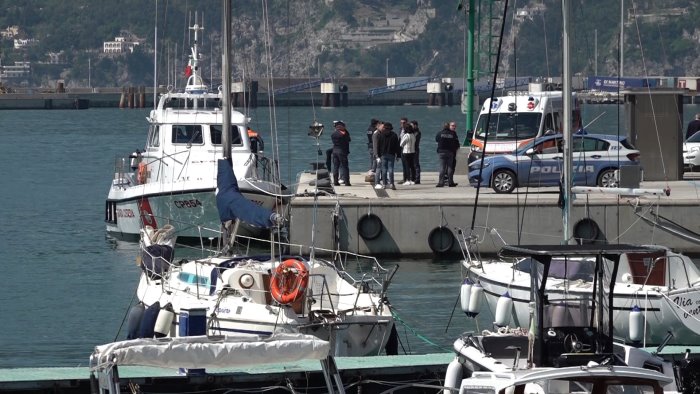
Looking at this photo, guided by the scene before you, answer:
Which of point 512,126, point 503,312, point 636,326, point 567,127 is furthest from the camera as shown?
point 512,126

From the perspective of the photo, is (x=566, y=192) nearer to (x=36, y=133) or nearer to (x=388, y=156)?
(x=388, y=156)

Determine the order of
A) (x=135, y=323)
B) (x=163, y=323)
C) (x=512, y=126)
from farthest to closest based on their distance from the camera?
(x=512, y=126), (x=135, y=323), (x=163, y=323)

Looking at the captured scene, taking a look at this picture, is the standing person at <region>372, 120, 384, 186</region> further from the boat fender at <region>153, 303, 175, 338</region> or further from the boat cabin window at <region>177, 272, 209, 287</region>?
the boat fender at <region>153, 303, 175, 338</region>

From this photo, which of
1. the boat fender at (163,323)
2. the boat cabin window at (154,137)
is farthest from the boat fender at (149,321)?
the boat cabin window at (154,137)

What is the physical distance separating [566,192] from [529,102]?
1509 centimetres

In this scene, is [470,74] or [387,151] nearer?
[387,151]

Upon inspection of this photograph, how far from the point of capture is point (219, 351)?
13.8 metres

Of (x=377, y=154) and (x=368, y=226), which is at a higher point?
(x=377, y=154)

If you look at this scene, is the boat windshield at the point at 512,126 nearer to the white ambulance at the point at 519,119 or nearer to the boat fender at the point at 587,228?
the white ambulance at the point at 519,119

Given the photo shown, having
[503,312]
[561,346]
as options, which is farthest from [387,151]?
[561,346]

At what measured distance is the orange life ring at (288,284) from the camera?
1995 cm

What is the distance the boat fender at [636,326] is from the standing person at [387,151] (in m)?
12.6

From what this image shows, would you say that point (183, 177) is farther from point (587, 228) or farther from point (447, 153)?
point (587, 228)

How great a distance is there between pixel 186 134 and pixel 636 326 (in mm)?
16678
